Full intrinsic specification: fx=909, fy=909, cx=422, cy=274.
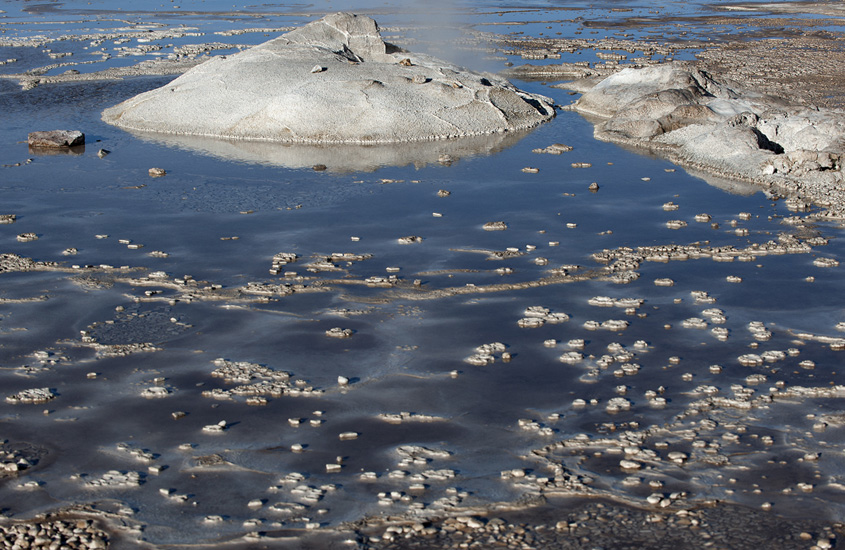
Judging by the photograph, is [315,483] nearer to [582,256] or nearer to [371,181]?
[582,256]

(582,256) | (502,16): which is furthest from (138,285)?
(502,16)

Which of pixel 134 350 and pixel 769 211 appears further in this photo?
pixel 769 211

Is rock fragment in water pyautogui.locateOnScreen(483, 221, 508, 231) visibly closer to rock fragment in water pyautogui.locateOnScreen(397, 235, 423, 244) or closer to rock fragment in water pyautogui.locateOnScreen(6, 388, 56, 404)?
rock fragment in water pyautogui.locateOnScreen(397, 235, 423, 244)

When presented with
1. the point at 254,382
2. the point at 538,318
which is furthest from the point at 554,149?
the point at 254,382

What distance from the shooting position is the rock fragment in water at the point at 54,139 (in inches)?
489

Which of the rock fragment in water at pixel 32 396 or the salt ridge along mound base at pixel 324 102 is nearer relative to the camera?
the rock fragment in water at pixel 32 396

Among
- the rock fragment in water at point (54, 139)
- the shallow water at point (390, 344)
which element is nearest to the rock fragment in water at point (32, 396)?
the shallow water at point (390, 344)

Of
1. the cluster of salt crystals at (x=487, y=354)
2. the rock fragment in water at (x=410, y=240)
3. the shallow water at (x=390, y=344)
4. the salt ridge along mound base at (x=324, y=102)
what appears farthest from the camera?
the salt ridge along mound base at (x=324, y=102)

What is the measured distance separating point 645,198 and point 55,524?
7.49 meters

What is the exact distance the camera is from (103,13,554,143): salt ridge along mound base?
509 inches

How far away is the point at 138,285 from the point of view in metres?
7.67

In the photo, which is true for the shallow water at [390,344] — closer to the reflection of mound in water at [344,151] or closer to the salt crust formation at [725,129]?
the reflection of mound in water at [344,151]

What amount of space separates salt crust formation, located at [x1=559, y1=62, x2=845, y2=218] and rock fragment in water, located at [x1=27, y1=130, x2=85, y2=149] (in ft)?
24.6

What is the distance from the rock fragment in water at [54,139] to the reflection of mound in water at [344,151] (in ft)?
3.33
